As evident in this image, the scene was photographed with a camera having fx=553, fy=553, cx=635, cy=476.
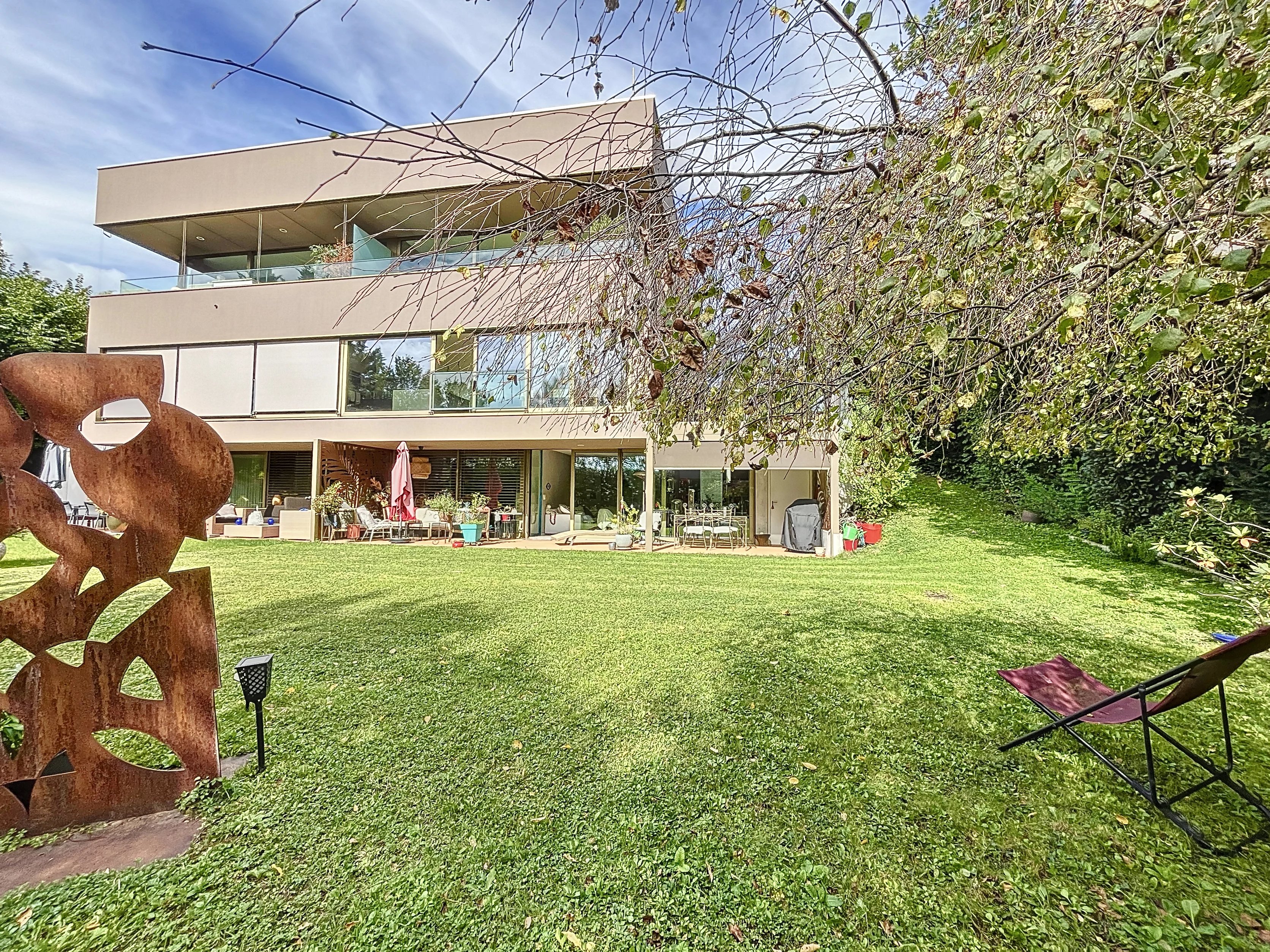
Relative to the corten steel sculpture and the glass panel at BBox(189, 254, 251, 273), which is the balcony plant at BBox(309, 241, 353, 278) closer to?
the glass panel at BBox(189, 254, 251, 273)

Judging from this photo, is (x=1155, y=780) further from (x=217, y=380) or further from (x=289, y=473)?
(x=289, y=473)

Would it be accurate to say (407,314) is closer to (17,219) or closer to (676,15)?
(17,219)

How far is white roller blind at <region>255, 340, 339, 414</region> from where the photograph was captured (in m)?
15.0

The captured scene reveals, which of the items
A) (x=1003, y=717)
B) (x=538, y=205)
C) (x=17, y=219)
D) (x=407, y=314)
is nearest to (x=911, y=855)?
(x=1003, y=717)

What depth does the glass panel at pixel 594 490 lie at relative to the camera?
17.1 metres

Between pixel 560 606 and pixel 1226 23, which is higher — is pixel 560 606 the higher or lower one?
the lower one

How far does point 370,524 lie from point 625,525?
689cm

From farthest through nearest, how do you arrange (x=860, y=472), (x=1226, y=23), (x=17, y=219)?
(x=17, y=219)
(x=860, y=472)
(x=1226, y=23)

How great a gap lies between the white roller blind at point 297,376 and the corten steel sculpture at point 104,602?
13.2 m

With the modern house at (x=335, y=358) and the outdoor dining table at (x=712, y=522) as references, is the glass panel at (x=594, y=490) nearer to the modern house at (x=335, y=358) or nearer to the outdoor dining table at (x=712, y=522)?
the modern house at (x=335, y=358)

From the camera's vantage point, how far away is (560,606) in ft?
25.6

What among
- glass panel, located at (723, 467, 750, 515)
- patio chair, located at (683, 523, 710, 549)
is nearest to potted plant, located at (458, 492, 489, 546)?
patio chair, located at (683, 523, 710, 549)

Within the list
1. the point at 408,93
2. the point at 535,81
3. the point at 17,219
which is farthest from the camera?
the point at 17,219

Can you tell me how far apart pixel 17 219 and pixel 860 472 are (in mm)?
22528
